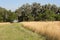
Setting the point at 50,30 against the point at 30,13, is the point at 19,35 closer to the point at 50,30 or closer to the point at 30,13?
the point at 50,30

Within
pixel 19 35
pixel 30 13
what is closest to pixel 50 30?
pixel 19 35

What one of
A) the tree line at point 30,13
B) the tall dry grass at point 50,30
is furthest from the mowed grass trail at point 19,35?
the tree line at point 30,13

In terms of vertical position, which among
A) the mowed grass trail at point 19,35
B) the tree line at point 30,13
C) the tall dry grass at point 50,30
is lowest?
the tree line at point 30,13

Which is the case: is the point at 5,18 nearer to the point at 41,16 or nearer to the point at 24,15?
the point at 24,15

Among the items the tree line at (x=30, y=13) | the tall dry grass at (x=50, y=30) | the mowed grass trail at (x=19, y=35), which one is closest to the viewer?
the tall dry grass at (x=50, y=30)

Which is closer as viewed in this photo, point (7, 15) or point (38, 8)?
point (7, 15)

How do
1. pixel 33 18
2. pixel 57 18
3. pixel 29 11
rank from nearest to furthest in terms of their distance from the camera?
pixel 57 18 → pixel 33 18 → pixel 29 11

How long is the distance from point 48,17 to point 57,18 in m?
2.57

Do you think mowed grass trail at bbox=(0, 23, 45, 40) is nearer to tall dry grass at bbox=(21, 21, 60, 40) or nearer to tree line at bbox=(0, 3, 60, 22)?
tall dry grass at bbox=(21, 21, 60, 40)

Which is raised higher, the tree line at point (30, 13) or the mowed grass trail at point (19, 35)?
the mowed grass trail at point (19, 35)

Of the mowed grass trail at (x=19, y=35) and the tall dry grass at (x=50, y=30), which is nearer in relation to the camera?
the tall dry grass at (x=50, y=30)

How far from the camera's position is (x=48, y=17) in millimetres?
60188

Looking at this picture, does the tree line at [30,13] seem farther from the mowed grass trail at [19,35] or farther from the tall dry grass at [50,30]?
the tall dry grass at [50,30]

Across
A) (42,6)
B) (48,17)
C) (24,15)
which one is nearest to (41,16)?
(48,17)
